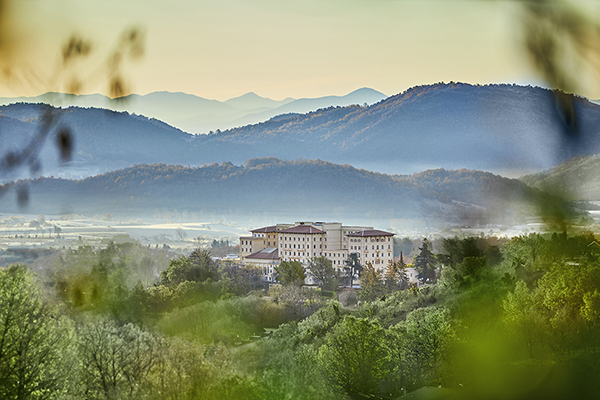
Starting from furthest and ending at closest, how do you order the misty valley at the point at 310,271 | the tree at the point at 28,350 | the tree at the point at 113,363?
the misty valley at the point at 310,271, the tree at the point at 113,363, the tree at the point at 28,350

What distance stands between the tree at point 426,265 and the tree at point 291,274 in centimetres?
690

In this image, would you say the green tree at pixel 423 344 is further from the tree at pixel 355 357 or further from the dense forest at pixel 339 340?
the tree at pixel 355 357

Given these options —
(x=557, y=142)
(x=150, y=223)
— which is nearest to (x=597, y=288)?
(x=557, y=142)

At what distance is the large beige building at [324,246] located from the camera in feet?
167

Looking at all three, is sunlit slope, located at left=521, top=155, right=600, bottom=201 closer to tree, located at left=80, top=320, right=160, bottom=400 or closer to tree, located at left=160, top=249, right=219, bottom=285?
tree, located at left=80, top=320, right=160, bottom=400

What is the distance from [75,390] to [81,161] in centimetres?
9188

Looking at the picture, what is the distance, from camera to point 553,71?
927 inches

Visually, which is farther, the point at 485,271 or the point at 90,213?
the point at 90,213

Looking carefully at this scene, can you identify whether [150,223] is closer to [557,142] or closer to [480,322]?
[557,142]

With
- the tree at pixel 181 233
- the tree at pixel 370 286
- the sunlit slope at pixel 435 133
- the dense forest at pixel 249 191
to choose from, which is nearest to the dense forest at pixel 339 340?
the tree at pixel 370 286

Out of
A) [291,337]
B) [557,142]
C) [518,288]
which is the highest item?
[557,142]

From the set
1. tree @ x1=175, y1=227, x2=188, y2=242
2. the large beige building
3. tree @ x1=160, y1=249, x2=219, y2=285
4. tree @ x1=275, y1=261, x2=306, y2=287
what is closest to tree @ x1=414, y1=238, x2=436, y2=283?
tree @ x1=275, y1=261, x2=306, y2=287

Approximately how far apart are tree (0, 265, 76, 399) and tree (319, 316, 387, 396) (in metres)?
7.42

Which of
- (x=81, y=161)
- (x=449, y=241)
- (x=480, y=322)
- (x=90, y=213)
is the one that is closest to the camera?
(x=480, y=322)
